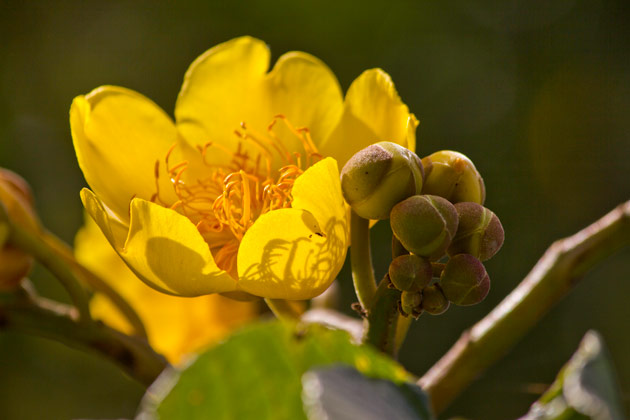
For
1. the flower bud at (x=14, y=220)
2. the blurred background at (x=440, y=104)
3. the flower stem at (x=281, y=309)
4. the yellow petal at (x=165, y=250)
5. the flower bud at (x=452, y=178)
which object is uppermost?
the flower bud at (x=452, y=178)

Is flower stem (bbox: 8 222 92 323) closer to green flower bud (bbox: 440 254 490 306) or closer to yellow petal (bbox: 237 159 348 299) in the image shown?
yellow petal (bbox: 237 159 348 299)

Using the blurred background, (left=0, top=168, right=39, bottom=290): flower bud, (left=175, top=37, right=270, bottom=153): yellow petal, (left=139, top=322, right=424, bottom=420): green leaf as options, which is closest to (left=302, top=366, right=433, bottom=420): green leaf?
(left=139, top=322, right=424, bottom=420): green leaf

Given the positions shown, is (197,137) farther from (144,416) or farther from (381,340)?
(144,416)

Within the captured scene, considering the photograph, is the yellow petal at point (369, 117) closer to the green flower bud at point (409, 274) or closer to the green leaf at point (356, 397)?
the green flower bud at point (409, 274)

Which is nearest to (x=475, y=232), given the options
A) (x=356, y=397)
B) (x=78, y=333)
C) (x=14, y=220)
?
(x=356, y=397)

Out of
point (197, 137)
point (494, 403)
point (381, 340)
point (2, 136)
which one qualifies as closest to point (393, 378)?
point (381, 340)

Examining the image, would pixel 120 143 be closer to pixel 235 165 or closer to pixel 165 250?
pixel 235 165

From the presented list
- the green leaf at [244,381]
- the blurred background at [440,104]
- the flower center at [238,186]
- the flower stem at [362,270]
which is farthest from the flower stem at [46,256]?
the blurred background at [440,104]
